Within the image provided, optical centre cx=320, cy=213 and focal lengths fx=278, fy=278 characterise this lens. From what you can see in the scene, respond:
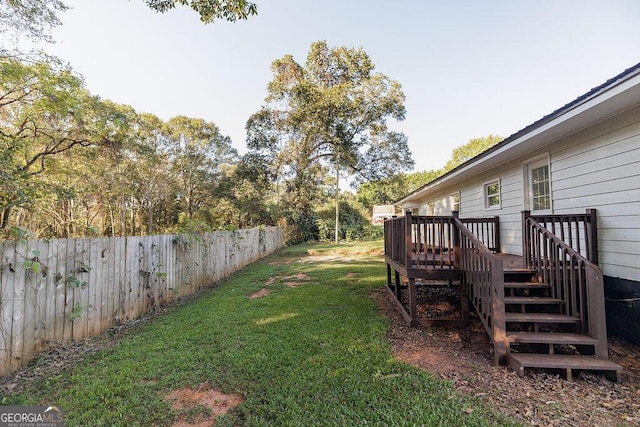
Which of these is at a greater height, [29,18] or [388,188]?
[29,18]

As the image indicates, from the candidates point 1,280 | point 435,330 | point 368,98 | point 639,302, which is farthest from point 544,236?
point 368,98

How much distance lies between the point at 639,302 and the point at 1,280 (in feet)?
24.2

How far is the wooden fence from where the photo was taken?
9.92 feet

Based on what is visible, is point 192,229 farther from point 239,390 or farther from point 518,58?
point 518,58

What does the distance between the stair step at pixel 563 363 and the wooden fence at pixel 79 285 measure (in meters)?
5.38

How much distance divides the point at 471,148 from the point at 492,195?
3266 cm

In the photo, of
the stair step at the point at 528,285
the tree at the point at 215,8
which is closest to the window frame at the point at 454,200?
the stair step at the point at 528,285

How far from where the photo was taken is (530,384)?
2848 millimetres

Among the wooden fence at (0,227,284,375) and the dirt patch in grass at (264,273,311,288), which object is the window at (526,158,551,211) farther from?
the wooden fence at (0,227,284,375)

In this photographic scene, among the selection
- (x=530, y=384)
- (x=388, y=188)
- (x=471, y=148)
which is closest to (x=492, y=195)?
(x=530, y=384)

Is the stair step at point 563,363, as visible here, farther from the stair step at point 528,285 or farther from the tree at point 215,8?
A: the tree at point 215,8

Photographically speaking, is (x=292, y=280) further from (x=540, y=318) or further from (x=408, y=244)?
(x=540, y=318)

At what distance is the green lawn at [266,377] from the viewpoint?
7.68 ft

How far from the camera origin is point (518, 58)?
10250 mm
